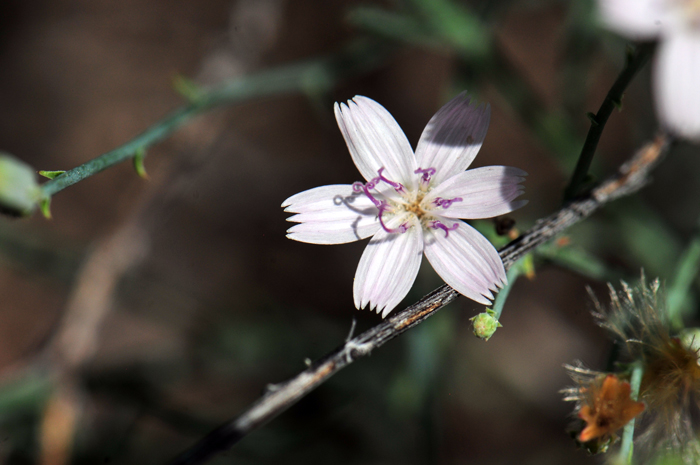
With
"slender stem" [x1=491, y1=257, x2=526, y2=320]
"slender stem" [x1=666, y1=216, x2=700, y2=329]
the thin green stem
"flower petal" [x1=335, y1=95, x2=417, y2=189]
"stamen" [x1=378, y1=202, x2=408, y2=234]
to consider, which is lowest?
the thin green stem

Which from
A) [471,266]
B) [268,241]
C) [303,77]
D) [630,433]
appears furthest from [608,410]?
[268,241]

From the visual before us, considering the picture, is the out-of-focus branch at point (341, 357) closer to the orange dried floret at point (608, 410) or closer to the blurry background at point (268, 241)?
the blurry background at point (268, 241)

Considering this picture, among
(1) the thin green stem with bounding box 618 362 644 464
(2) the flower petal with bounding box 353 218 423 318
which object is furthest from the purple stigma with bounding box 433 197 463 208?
(1) the thin green stem with bounding box 618 362 644 464

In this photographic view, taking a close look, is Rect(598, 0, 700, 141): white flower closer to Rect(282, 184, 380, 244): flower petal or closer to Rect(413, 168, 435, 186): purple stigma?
Rect(413, 168, 435, 186): purple stigma

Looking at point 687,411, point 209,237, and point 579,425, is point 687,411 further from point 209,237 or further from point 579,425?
point 209,237

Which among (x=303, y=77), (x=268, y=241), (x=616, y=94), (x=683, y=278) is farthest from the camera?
(x=268, y=241)

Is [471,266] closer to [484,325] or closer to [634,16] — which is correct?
[484,325]

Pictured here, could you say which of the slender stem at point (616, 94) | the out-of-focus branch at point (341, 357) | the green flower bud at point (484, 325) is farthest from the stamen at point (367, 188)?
the slender stem at point (616, 94)
